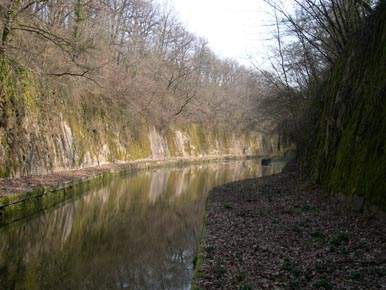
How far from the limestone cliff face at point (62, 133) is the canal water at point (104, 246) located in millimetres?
3426

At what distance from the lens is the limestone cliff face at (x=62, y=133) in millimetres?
17781

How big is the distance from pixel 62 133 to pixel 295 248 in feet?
64.4

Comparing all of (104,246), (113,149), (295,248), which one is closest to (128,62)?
(113,149)

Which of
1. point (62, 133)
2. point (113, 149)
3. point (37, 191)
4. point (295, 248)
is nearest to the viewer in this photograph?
point (295, 248)

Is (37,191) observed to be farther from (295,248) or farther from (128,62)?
(128,62)

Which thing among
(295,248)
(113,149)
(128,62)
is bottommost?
(295,248)

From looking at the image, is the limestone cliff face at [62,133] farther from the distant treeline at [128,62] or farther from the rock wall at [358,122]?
the rock wall at [358,122]

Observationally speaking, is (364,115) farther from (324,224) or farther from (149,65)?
(149,65)

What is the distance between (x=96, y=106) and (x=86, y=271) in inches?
1037

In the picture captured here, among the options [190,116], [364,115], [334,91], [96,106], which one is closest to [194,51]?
[190,116]

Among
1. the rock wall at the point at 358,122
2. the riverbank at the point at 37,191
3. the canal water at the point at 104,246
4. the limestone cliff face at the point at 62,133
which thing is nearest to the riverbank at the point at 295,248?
the rock wall at the point at 358,122

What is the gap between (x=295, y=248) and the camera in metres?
8.22

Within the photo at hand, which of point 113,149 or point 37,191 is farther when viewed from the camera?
point 113,149

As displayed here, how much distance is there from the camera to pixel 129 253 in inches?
434
